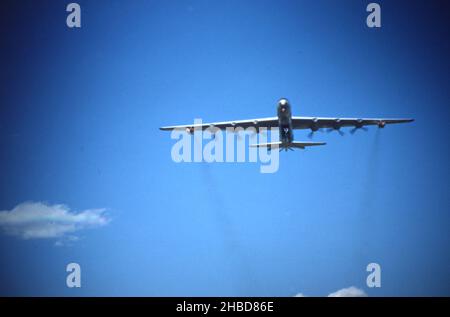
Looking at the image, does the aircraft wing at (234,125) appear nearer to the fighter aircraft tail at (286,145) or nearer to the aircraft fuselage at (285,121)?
the fighter aircraft tail at (286,145)

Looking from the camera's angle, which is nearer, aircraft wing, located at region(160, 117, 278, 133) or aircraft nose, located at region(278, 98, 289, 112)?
aircraft nose, located at region(278, 98, 289, 112)

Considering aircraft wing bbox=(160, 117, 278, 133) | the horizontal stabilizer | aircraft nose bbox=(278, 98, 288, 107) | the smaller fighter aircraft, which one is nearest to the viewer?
aircraft nose bbox=(278, 98, 288, 107)

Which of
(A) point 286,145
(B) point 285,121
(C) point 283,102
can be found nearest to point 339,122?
(A) point 286,145

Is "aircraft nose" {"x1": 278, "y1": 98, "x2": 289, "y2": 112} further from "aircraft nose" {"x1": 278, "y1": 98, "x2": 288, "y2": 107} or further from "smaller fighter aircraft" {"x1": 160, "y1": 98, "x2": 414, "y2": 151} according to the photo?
"smaller fighter aircraft" {"x1": 160, "y1": 98, "x2": 414, "y2": 151}

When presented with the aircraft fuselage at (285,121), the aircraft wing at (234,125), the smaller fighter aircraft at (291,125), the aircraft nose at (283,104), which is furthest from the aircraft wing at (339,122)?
the aircraft nose at (283,104)

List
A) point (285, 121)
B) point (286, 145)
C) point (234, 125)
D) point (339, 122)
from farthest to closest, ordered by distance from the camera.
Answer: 1. point (234, 125)
2. point (339, 122)
3. point (286, 145)
4. point (285, 121)

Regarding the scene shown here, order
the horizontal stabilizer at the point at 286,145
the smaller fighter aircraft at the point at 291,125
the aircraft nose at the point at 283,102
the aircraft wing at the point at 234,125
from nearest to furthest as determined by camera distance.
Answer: the aircraft nose at the point at 283,102, the smaller fighter aircraft at the point at 291,125, the horizontal stabilizer at the point at 286,145, the aircraft wing at the point at 234,125

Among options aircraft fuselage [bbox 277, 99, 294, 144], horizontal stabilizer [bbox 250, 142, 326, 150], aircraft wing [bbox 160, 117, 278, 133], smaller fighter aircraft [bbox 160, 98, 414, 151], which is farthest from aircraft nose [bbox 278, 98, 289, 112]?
aircraft wing [bbox 160, 117, 278, 133]

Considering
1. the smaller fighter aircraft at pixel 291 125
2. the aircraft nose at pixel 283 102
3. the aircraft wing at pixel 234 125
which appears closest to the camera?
the aircraft nose at pixel 283 102

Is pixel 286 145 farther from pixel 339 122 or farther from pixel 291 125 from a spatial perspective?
pixel 339 122
